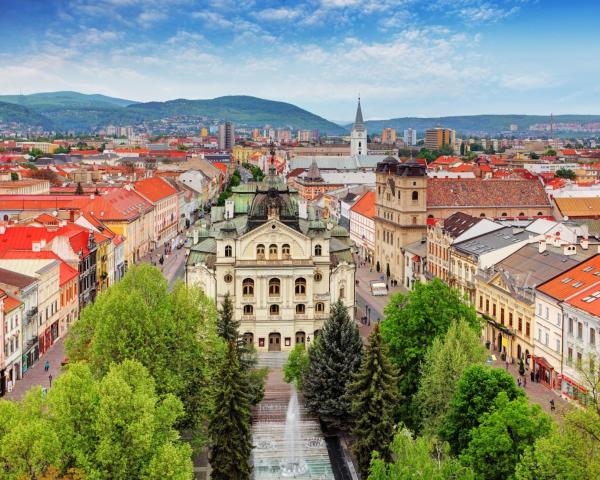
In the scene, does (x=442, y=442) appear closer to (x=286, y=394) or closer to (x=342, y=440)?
(x=342, y=440)

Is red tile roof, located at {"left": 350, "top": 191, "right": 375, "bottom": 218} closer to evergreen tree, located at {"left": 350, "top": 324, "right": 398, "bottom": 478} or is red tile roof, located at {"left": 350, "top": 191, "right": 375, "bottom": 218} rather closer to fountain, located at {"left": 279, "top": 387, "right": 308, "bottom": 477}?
fountain, located at {"left": 279, "top": 387, "right": 308, "bottom": 477}

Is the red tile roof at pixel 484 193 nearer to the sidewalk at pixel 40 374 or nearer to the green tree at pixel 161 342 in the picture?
the sidewalk at pixel 40 374

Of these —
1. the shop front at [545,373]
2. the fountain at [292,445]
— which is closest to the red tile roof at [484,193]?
the shop front at [545,373]

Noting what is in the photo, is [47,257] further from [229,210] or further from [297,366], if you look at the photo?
[297,366]

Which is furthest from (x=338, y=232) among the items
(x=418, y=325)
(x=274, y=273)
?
(x=418, y=325)

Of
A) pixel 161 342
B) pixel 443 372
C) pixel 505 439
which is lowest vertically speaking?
pixel 505 439

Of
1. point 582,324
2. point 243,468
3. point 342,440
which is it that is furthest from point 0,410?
point 582,324

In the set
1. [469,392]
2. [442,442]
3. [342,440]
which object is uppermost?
[469,392]
